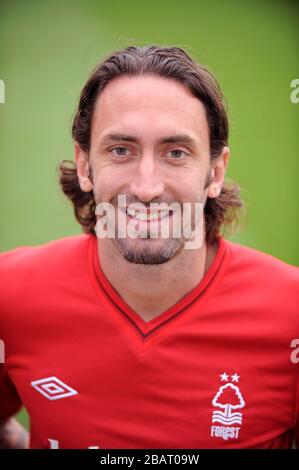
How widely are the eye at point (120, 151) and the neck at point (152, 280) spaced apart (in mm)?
→ 384

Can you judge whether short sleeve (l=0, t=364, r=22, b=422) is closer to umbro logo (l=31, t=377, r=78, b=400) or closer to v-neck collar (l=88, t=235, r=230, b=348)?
umbro logo (l=31, t=377, r=78, b=400)

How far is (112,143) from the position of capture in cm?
198

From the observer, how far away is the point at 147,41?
4.21 m

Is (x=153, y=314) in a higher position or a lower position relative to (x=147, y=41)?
lower

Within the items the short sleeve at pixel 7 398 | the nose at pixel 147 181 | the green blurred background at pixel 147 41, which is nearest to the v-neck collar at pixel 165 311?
the nose at pixel 147 181

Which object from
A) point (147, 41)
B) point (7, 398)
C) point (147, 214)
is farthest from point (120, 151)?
point (147, 41)

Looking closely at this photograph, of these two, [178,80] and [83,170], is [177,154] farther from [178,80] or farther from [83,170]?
[83,170]

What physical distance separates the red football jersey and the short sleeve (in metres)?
0.10

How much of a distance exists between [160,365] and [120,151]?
2.76 ft

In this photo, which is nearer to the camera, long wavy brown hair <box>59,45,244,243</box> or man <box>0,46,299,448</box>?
man <box>0,46,299,448</box>

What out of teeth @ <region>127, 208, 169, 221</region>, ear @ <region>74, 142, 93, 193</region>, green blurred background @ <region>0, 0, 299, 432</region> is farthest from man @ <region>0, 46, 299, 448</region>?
green blurred background @ <region>0, 0, 299, 432</region>

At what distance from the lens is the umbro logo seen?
2020 millimetres

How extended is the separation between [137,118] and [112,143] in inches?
5.7

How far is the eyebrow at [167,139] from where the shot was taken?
191 centimetres
